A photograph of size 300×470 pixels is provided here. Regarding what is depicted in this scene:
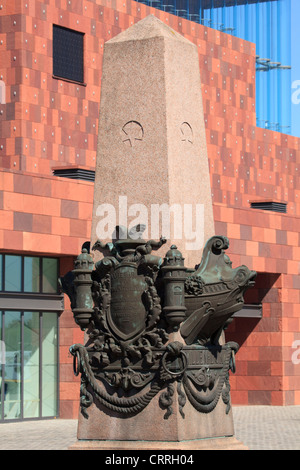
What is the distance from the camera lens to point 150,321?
12930 mm

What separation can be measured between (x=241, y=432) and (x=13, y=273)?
22.8 ft

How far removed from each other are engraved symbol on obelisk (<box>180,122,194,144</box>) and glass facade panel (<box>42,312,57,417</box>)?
14.8m

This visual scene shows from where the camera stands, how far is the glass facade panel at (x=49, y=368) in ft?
91.9

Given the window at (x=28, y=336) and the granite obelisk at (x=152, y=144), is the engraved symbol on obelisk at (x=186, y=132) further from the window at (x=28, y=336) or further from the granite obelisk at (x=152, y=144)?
the window at (x=28, y=336)

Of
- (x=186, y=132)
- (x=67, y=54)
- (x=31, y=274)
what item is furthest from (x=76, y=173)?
(x=186, y=132)

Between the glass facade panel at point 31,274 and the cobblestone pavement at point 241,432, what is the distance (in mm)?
3076

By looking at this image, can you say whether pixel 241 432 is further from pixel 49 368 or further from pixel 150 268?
pixel 150 268

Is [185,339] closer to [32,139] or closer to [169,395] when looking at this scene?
[169,395]

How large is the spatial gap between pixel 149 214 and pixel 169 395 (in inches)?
80.1

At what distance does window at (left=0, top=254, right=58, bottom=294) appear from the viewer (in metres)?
27.0

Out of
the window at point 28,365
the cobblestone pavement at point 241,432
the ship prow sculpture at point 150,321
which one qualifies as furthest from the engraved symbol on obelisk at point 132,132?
the window at point 28,365

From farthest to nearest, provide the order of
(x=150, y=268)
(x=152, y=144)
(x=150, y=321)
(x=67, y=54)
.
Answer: (x=67, y=54) → (x=152, y=144) → (x=150, y=268) → (x=150, y=321)

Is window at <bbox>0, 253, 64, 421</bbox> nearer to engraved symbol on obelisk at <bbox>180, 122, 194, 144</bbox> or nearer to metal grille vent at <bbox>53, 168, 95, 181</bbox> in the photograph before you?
metal grille vent at <bbox>53, 168, 95, 181</bbox>
